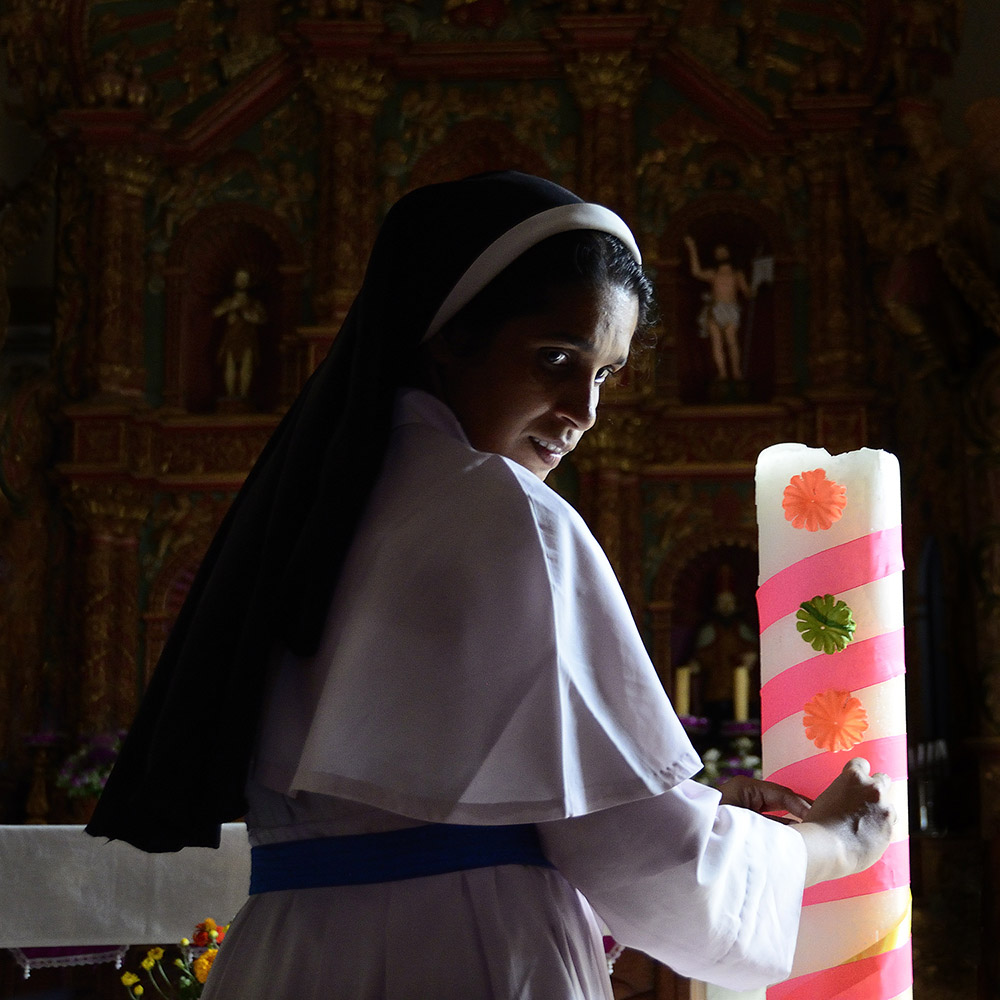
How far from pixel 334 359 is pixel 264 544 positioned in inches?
10.1

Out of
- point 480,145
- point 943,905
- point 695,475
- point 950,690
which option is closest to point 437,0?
point 480,145

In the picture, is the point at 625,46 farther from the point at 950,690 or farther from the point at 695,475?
the point at 950,690

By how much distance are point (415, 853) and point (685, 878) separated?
10.6 inches

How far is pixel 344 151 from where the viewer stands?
977 centimetres

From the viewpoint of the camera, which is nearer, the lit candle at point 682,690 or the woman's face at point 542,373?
the woman's face at point 542,373

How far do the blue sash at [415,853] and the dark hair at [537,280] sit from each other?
560 mm

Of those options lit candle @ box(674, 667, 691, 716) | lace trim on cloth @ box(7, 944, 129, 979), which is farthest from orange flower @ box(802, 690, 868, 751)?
lit candle @ box(674, 667, 691, 716)

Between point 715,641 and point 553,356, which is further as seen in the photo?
point 715,641

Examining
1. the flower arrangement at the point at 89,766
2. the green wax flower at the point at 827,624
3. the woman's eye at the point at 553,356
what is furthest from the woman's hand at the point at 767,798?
the flower arrangement at the point at 89,766

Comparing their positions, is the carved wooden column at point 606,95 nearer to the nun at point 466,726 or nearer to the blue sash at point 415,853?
the nun at point 466,726

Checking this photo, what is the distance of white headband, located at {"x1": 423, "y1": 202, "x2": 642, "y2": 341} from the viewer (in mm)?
1679

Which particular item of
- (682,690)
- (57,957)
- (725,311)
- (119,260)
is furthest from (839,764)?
(119,260)

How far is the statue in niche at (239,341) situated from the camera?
9828 millimetres

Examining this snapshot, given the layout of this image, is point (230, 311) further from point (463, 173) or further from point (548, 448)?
point (548, 448)
